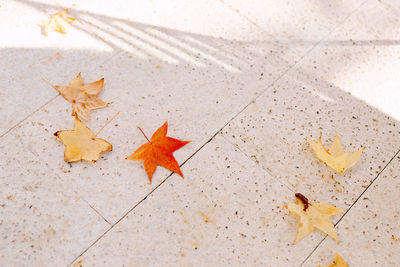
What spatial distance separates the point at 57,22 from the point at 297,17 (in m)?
1.70

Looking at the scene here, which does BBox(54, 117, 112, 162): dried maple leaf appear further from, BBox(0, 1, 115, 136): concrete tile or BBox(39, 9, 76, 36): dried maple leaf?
BBox(39, 9, 76, 36): dried maple leaf

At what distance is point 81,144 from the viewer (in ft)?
6.91

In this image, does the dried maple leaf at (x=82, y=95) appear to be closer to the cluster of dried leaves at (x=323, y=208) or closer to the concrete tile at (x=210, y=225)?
the concrete tile at (x=210, y=225)

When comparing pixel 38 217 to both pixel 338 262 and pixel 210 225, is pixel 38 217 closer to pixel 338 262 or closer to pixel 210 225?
pixel 210 225

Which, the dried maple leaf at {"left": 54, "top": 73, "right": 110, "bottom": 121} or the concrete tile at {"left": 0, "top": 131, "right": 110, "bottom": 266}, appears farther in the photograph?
the dried maple leaf at {"left": 54, "top": 73, "right": 110, "bottom": 121}

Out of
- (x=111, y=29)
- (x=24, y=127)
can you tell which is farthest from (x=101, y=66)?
(x=24, y=127)

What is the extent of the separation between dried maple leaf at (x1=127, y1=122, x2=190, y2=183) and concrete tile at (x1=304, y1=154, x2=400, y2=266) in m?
0.90

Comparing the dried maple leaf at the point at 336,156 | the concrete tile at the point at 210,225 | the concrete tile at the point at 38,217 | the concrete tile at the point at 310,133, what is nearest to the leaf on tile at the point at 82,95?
the concrete tile at the point at 38,217

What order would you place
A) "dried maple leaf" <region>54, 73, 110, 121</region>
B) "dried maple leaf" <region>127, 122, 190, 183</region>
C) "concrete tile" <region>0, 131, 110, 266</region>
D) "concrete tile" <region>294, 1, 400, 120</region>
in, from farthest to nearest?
"concrete tile" <region>294, 1, 400, 120</region> < "dried maple leaf" <region>54, 73, 110, 121</region> < "dried maple leaf" <region>127, 122, 190, 183</region> < "concrete tile" <region>0, 131, 110, 266</region>

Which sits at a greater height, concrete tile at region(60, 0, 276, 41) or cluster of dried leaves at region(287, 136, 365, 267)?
concrete tile at region(60, 0, 276, 41)

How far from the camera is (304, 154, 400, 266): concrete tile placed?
1938mm

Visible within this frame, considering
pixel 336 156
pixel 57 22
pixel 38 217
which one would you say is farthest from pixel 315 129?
pixel 57 22

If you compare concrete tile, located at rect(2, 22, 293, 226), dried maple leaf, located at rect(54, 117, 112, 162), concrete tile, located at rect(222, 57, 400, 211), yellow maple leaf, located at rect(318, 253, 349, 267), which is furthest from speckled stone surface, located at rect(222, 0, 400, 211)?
dried maple leaf, located at rect(54, 117, 112, 162)

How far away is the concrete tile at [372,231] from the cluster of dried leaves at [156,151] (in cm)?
7
